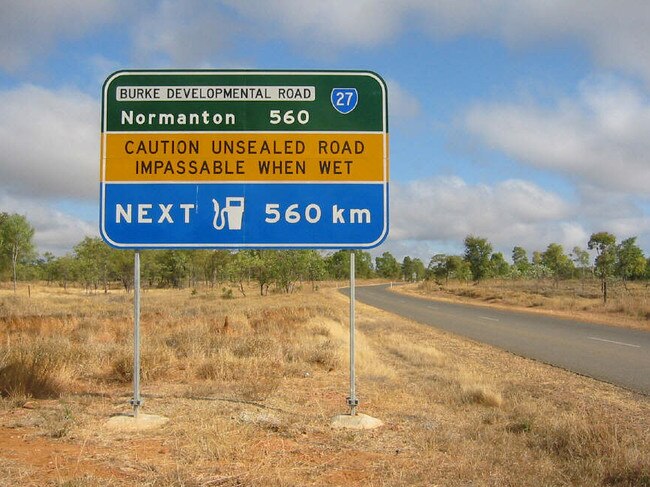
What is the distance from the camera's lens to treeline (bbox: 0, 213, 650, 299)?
44.5 m

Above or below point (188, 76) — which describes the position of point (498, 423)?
below

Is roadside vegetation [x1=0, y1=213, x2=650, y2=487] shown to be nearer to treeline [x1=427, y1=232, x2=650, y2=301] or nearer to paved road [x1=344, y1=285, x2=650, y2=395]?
paved road [x1=344, y1=285, x2=650, y2=395]

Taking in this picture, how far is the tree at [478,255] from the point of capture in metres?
72.7

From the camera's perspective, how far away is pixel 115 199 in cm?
653

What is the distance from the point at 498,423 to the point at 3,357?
20.4ft

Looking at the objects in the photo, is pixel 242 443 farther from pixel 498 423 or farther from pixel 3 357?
pixel 3 357

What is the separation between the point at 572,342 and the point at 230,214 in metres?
12.4

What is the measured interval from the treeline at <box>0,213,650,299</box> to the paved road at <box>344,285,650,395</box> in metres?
16.2

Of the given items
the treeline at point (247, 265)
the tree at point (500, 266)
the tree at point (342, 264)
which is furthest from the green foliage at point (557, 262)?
the tree at point (342, 264)

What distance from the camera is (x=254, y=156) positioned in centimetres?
666

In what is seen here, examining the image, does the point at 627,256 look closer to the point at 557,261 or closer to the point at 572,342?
the point at 557,261

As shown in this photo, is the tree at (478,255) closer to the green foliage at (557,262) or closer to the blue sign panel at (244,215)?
the green foliage at (557,262)

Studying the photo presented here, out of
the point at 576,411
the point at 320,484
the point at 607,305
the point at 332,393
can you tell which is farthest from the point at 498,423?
the point at 607,305

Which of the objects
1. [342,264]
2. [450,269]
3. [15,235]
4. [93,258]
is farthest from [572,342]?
Result: [342,264]
